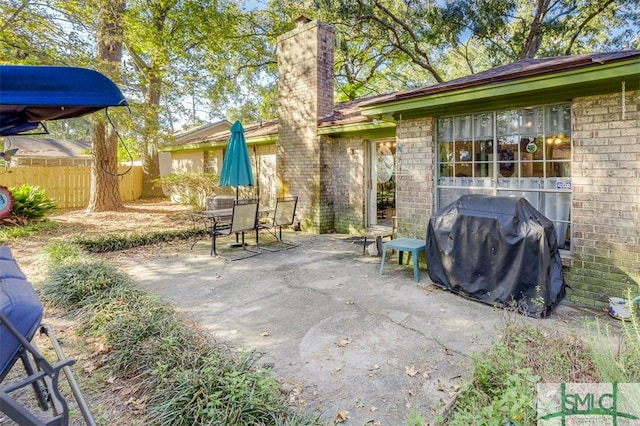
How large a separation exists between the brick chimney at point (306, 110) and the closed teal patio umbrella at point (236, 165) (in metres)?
1.96

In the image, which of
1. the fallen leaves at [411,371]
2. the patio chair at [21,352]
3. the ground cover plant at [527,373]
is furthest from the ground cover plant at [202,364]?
the patio chair at [21,352]

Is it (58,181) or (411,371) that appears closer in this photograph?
(411,371)

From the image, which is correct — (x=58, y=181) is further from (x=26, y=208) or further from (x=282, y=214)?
(x=282, y=214)

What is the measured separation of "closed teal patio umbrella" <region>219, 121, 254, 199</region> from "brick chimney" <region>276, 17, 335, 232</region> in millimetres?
1962

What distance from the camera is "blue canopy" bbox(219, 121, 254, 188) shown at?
338 inches

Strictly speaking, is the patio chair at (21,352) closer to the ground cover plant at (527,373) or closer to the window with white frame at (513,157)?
the ground cover plant at (527,373)

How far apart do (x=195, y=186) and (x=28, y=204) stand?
5415mm

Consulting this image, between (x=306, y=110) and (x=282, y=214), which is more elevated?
(x=306, y=110)

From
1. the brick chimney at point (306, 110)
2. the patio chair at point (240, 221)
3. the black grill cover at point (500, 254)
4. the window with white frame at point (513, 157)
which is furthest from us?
the brick chimney at point (306, 110)

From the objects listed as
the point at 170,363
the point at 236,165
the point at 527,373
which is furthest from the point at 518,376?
the point at 236,165

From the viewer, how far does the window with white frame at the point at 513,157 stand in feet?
16.5

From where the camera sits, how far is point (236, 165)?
340 inches

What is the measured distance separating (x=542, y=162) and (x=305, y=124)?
20.9 ft

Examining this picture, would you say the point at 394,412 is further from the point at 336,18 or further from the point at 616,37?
the point at 616,37
